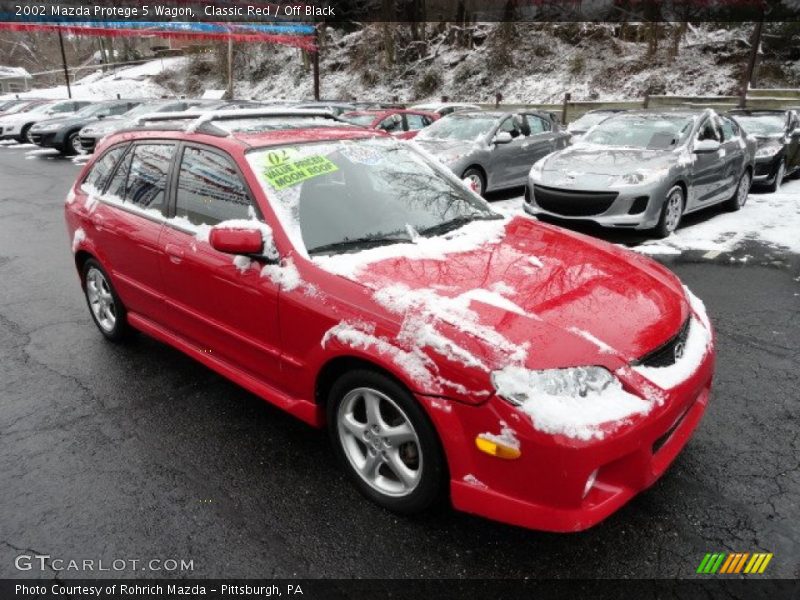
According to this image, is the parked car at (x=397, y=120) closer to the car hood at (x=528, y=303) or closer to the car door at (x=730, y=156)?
the car door at (x=730, y=156)

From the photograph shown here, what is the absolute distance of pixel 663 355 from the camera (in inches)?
93.0

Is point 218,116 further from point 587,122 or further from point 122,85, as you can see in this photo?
point 122,85

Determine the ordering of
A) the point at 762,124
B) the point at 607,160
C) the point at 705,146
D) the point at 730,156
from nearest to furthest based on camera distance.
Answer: the point at 607,160, the point at 705,146, the point at 730,156, the point at 762,124

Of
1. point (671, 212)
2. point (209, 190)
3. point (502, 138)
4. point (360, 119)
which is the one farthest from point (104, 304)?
point (360, 119)

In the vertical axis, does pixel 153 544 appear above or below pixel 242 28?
below

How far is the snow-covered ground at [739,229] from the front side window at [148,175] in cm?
313

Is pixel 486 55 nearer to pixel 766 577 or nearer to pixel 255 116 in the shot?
pixel 255 116

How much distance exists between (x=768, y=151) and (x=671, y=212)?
4.53 m

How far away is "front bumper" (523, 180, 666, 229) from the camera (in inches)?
257

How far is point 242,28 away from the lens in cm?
4094

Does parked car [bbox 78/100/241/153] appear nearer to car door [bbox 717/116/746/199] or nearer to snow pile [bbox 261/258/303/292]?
car door [bbox 717/116/746/199]

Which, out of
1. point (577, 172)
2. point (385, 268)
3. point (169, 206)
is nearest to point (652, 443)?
point (385, 268)

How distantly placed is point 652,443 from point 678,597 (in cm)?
56

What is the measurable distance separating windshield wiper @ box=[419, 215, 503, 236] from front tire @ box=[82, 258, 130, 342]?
2372mm
